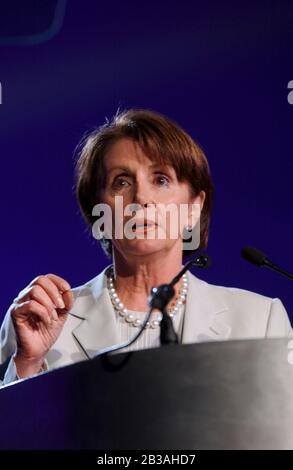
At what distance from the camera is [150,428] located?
0.99 meters

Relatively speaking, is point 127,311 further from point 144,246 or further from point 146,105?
point 146,105

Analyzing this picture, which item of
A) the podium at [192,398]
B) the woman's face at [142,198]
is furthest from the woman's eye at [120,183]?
the podium at [192,398]

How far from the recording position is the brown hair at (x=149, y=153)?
185cm

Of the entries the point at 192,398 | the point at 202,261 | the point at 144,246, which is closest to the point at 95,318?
the point at 144,246

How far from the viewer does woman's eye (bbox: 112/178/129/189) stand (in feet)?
6.07

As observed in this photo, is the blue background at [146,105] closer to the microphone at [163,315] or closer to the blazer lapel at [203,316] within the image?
the blazer lapel at [203,316]

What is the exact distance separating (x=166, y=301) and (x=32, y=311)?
14.5 inches

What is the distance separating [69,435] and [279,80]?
1.39m

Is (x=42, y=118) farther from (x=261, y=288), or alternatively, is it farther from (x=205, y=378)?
(x=205, y=378)

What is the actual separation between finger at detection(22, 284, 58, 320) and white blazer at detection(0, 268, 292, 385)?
0.95ft

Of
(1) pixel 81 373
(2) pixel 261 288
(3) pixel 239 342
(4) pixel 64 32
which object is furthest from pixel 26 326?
(4) pixel 64 32

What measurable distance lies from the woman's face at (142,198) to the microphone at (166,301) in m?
0.45

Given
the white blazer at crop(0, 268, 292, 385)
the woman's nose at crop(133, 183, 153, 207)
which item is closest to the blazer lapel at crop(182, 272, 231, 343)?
the white blazer at crop(0, 268, 292, 385)
